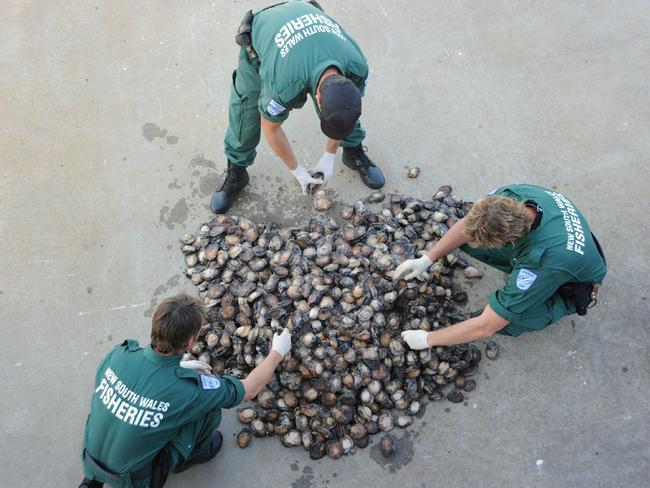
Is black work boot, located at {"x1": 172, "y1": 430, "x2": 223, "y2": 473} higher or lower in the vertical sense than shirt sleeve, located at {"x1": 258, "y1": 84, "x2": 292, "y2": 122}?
lower

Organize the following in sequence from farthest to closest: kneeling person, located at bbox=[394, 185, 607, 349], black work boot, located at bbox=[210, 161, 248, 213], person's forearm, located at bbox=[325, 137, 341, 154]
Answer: black work boot, located at bbox=[210, 161, 248, 213] < person's forearm, located at bbox=[325, 137, 341, 154] < kneeling person, located at bbox=[394, 185, 607, 349]

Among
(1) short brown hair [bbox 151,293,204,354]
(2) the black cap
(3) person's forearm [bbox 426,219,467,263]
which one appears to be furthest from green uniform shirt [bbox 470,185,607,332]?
(1) short brown hair [bbox 151,293,204,354]

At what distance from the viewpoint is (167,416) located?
1.80 metres

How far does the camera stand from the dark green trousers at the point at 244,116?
2.55 meters

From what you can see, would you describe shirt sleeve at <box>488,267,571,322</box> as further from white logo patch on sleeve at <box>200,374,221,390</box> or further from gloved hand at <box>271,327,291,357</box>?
white logo patch on sleeve at <box>200,374,221,390</box>

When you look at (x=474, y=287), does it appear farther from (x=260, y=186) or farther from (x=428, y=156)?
(x=260, y=186)

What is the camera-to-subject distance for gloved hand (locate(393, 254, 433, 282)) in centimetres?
255

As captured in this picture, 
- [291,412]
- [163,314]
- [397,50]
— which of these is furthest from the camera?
[397,50]

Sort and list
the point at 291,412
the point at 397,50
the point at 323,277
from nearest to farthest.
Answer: the point at 291,412
the point at 323,277
the point at 397,50

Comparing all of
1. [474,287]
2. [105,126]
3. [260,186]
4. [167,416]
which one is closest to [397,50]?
[260,186]

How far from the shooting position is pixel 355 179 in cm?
321

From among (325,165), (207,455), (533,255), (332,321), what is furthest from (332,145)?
(207,455)

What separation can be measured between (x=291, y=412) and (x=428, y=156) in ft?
6.32

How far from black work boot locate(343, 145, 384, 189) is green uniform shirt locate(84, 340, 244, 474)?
1.73m
